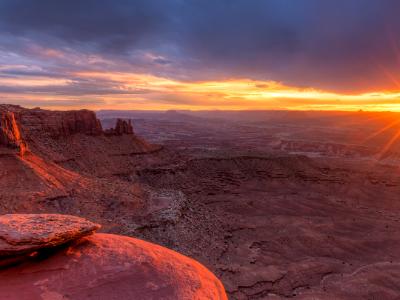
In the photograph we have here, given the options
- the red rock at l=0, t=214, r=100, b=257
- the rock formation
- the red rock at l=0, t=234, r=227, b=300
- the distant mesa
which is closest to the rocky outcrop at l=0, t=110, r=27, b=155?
the distant mesa

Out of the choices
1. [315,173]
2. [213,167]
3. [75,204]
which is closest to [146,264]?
[75,204]

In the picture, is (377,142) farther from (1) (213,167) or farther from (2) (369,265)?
(2) (369,265)

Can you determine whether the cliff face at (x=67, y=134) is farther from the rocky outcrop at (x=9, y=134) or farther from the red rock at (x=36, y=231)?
the red rock at (x=36, y=231)

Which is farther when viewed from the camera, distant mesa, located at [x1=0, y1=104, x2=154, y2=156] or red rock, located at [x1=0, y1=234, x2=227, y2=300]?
distant mesa, located at [x1=0, y1=104, x2=154, y2=156]

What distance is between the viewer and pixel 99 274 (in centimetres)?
1039

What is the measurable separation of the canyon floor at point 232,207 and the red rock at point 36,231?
15.5m

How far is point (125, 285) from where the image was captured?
1016 cm

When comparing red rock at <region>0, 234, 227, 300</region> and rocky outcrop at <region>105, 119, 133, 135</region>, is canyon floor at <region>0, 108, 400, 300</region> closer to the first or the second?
rocky outcrop at <region>105, 119, 133, 135</region>

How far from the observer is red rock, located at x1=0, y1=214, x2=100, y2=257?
33.3ft

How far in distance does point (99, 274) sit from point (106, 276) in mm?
252

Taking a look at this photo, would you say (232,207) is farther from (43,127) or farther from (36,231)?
(36,231)

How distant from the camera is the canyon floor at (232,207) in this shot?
26.9m

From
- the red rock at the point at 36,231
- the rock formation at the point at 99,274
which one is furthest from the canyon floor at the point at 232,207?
the red rock at the point at 36,231

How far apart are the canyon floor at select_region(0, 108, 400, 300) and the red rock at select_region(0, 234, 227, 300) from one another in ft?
44.3
